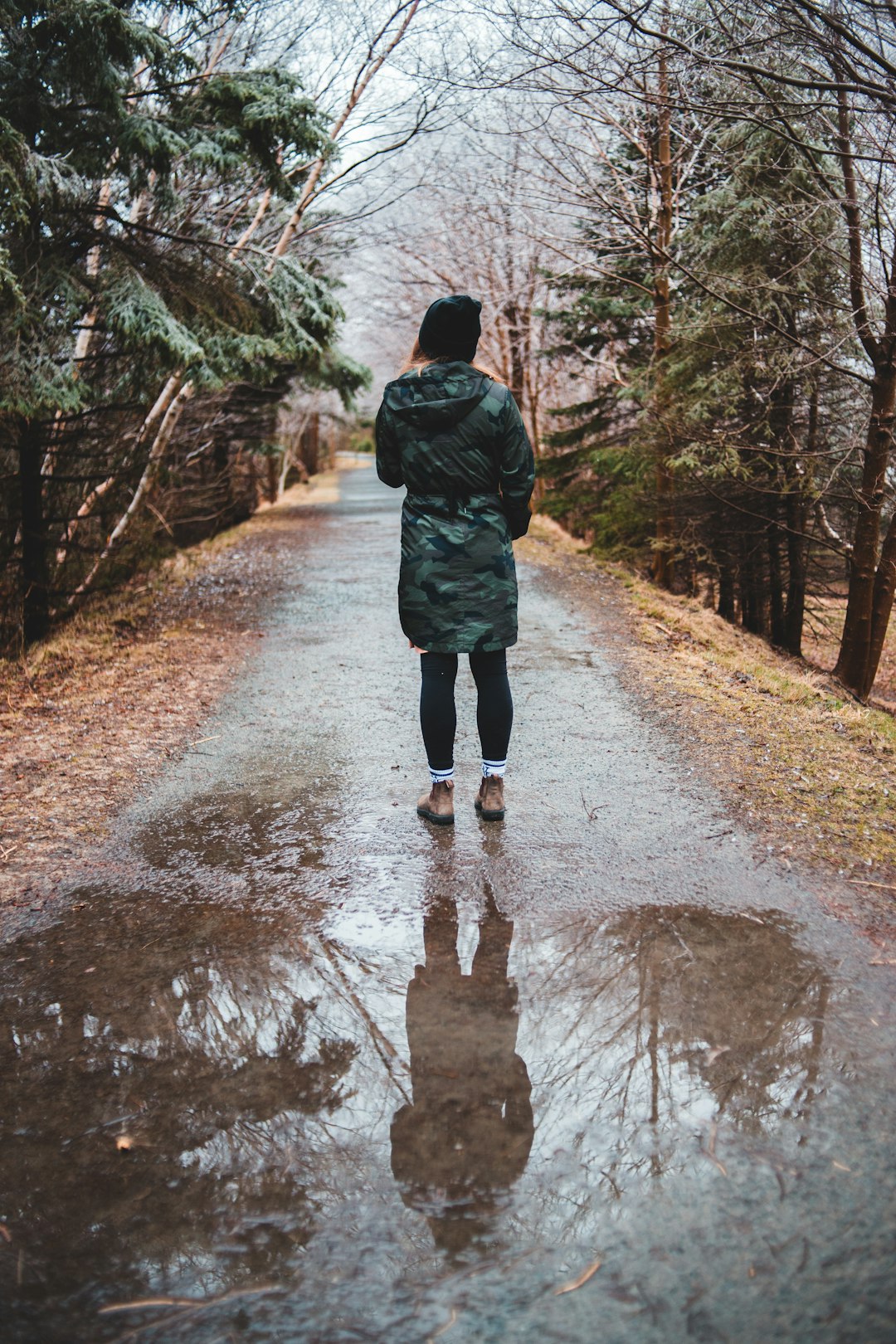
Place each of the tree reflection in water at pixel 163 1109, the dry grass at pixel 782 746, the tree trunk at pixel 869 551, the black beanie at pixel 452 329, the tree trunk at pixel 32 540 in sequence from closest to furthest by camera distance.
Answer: the tree reflection in water at pixel 163 1109, the black beanie at pixel 452 329, the dry grass at pixel 782 746, the tree trunk at pixel 32 540, the tree trunk at pixel 869 551

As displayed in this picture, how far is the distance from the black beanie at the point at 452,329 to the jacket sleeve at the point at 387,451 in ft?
1.03

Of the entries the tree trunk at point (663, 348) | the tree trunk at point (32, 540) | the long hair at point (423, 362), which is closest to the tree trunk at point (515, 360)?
the tree trunk at point (663, 348)

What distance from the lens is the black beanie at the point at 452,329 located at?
361cm

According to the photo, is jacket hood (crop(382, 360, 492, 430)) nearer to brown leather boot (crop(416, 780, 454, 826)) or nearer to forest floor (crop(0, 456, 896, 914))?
brown leather boot (crop(416, 780, 454, 826))

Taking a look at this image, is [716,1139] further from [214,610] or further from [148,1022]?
[214,610]

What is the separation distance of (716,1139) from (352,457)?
69.7 m

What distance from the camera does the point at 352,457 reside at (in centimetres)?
6931

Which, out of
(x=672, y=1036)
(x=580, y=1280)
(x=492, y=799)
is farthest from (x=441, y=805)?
(x=580, y=1280)

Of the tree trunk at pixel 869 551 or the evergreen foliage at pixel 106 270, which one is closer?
the evergreen foliage at pixel 106 270

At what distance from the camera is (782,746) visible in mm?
5074

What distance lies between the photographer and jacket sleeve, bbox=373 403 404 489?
148 inches

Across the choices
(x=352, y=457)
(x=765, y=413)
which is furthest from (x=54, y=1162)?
(x=352, y=457)

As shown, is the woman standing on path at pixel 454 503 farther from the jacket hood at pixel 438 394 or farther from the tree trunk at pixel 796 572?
the tree trunk at pixel 796 572

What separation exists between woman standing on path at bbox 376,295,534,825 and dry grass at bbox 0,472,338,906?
1759 mm
